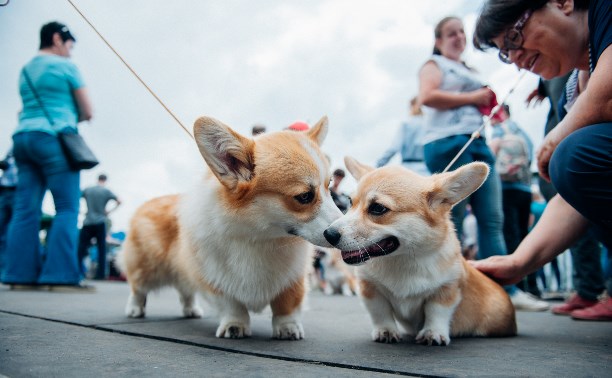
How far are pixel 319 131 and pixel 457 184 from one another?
767 millimetres

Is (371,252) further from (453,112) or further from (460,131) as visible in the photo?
(453,112)

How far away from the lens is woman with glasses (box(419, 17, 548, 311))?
316cm

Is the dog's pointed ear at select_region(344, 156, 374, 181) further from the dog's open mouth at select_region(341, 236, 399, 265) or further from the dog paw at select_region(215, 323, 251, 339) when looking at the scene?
the dog paw at select_region(215, 323, 251, 339)

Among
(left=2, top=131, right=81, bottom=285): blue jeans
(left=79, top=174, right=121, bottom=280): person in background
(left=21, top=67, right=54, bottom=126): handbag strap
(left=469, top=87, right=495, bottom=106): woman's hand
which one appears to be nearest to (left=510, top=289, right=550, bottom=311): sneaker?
(left=469, top=87, right=495, bottom=106): woman's hand

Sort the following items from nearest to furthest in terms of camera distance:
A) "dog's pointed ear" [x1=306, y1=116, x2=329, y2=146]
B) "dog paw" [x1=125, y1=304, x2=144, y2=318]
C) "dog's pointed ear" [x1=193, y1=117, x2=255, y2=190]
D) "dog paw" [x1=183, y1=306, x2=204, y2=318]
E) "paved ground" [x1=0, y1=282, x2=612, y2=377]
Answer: "paved ground" [x1=0, y1=282, x2=612, y2=377]
"dog's pointed ear" [x1=193, y1=117, x2=255, y2=190]
"dog's pointed ear" [x1=306, y1=116, x2=329, y2=146]
"dog paw" [x1=125, y1=304, x2=144, y2=318]
"dog paw" [x1=183, y1=306, x2=204, y2=318]

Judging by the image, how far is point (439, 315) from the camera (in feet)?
6.22

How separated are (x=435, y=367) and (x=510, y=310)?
3.19 feet

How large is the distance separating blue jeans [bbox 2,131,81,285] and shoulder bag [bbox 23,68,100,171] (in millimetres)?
59

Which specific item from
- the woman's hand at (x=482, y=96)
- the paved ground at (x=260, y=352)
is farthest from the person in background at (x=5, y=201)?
the woman's hand at (x=482, y=96)

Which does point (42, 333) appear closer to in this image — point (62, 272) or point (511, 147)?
point (62, 272)

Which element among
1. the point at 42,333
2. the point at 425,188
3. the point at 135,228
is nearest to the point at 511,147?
the point at 425,188

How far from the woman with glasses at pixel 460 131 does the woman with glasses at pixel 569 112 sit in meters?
0.89

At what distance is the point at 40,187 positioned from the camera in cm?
403

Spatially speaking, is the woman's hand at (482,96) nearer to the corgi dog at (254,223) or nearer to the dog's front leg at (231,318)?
the corgi dog at (254,223)
